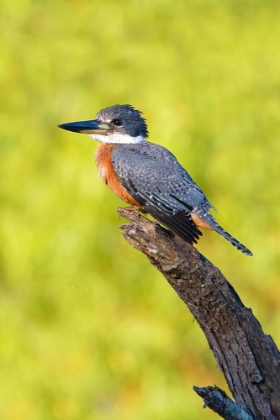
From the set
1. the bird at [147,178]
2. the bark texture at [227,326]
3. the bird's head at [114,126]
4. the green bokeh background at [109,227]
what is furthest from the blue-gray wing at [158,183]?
the green bokeh background at [109,227]

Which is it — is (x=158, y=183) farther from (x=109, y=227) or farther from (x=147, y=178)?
(x=109, y=227)

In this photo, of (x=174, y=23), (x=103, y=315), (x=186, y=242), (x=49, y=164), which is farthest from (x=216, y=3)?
(x=186, y=242)

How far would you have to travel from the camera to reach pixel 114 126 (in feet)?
17.4

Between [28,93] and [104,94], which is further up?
[28,93]

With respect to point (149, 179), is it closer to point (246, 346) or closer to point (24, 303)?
point (246, 346)

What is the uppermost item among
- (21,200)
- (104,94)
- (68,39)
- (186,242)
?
(68,39)

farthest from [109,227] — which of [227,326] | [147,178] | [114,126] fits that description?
[227,326]

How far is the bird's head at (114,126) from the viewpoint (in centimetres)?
525

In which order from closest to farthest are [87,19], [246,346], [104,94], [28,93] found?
[246,346] < [104,94] < [28,93] < [87,19]

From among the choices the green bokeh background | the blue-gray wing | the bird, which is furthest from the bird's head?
the green bokeh background

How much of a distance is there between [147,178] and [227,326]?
4.21 feet

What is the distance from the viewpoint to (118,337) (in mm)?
6523

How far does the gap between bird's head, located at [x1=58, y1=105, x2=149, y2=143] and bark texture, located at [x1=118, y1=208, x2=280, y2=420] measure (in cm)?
151

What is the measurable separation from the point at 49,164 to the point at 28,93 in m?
0.94
